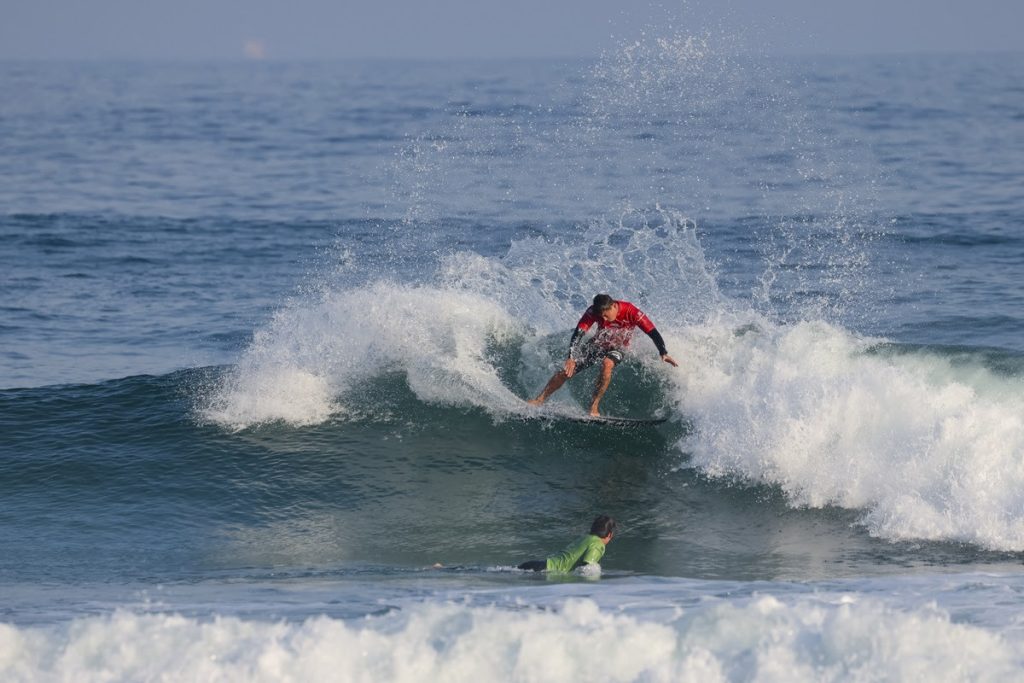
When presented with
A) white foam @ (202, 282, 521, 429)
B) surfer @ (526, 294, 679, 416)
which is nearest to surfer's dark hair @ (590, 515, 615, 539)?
surfer @ (526, 294, 679, 416)

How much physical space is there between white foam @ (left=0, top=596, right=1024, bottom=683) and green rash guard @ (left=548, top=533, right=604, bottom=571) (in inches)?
63.8

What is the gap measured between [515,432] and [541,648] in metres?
5.89

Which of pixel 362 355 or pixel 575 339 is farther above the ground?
pixel 575 339

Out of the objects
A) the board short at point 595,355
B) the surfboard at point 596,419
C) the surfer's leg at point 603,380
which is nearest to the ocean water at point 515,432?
the surfboard at point 596,419

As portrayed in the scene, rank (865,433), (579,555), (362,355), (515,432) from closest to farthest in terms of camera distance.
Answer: (579,555), (865,433), (515,432), (362,355)

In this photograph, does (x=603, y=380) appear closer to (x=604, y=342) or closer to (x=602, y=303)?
(x=604, y=342)

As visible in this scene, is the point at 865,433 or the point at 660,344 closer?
the point at 865,433

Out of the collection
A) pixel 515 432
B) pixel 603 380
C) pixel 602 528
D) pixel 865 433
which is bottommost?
pixel 602 528

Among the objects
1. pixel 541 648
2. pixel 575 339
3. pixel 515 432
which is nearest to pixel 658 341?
pixel 575 339

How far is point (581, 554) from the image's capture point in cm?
992

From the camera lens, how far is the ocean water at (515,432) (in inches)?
316

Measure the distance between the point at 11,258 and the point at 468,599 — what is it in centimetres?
1757

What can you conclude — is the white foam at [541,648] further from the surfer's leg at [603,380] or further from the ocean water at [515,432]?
the surfer's leg at [603,380]

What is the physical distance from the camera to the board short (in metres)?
13.2
